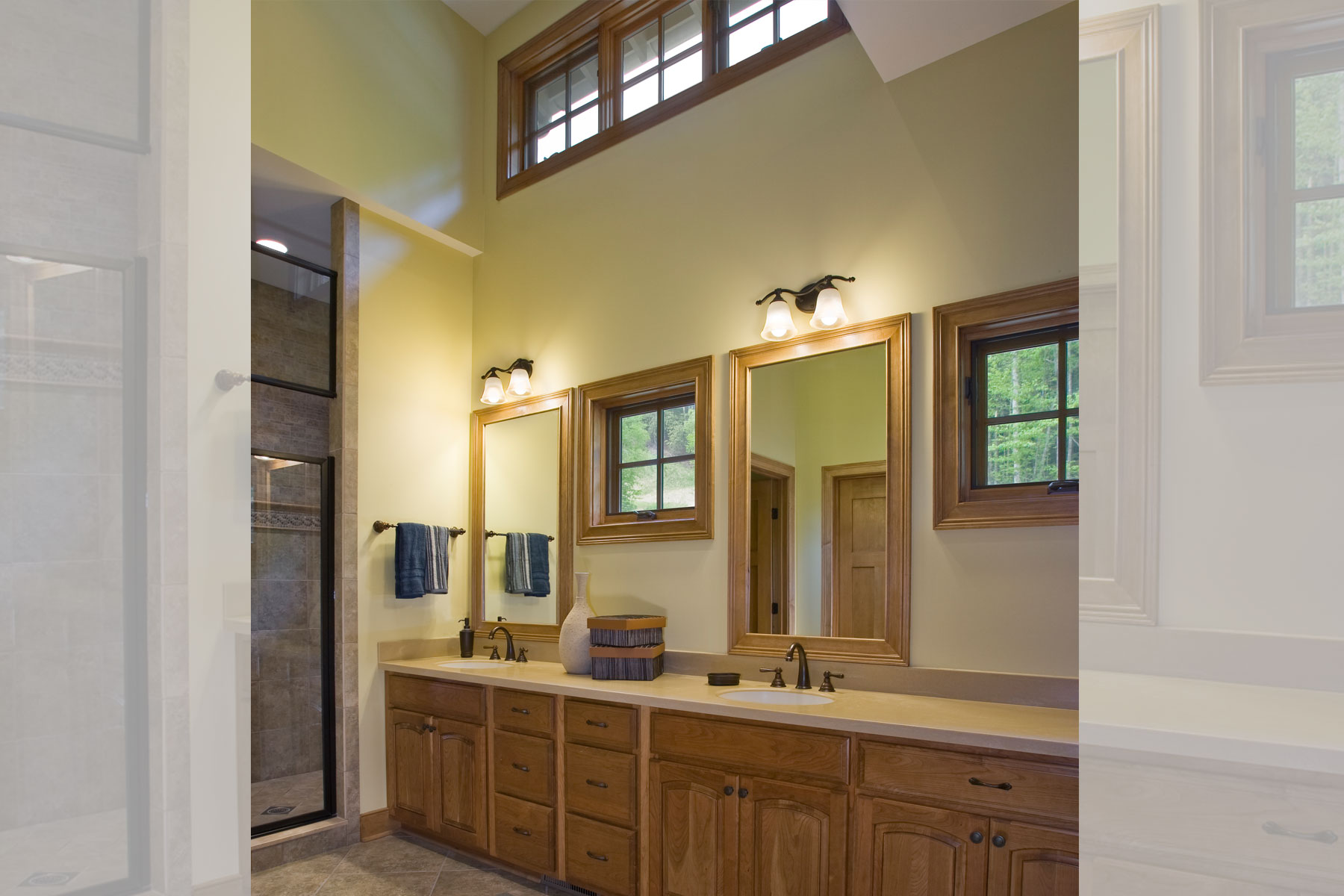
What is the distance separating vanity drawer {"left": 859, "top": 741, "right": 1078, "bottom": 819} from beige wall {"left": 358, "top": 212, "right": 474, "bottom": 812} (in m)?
2.52

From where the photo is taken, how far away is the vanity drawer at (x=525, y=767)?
9.85 ft

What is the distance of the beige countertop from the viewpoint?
1958 mm

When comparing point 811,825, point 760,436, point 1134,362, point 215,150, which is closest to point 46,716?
point 215,150

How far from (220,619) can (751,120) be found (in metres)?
2.79

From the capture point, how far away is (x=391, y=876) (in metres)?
3.18

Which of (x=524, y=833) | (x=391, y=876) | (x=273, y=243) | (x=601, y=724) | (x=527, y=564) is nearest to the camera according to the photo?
(x=601, y=724)

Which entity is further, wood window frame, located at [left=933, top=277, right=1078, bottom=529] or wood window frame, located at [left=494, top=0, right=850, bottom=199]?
wood window frame, located at [left=494, top=0, right=850, bottom=199]

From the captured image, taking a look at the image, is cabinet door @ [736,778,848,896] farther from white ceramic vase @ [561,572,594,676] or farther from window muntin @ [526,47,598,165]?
window muntin @ [526,47,598,165]

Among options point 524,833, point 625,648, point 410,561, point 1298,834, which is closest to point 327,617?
point 410,561

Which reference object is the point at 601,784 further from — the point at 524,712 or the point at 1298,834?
the point at 1298,834

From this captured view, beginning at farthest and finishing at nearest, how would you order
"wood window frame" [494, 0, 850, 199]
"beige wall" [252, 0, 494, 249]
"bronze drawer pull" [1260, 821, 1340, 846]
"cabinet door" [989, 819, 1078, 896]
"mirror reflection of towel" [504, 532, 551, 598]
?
"mirror reflection of towel" [504, 532, 551, 598], "beige wall" [252, 0, 494, 249], "wood window frame" [494, 0, 850, 199], "cabinet door" [989, 819, 1078, 896], "bronze drawer pull" [1260, 821, 1340, 846]

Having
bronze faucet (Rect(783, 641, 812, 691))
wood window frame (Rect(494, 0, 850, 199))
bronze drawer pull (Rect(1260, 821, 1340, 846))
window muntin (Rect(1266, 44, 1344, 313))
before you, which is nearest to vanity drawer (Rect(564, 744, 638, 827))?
bronze faucet (Rect(783, 641, 812, 691))

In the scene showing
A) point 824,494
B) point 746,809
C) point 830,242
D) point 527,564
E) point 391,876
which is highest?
point 830,242

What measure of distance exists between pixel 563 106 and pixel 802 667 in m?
3.14
